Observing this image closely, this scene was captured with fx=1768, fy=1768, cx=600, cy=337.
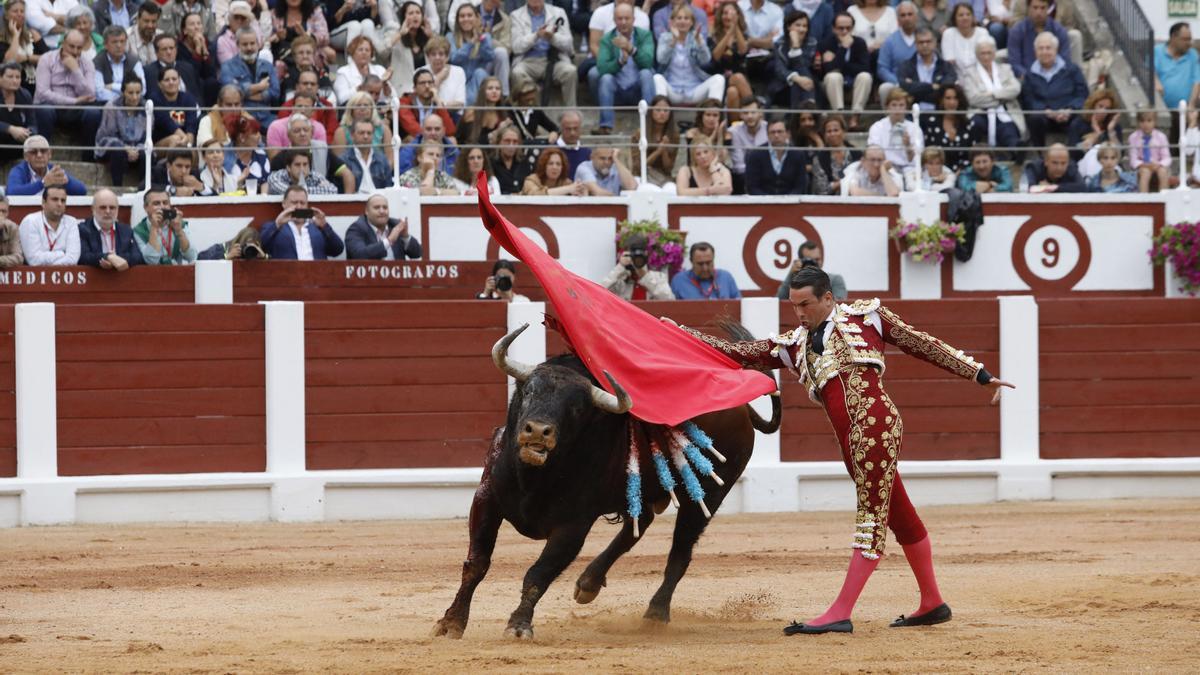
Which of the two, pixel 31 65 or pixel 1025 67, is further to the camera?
pixel 1025 67

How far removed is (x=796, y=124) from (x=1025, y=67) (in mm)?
2024

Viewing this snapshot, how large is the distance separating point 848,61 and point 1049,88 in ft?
5.10

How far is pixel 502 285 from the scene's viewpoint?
10.1m

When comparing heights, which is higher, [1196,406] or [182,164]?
[182,164]

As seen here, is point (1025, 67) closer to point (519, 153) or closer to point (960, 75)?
point (960, 75)

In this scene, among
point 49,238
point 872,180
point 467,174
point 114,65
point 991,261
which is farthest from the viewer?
point 991,261

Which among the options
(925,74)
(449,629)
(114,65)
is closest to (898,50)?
(925,74)

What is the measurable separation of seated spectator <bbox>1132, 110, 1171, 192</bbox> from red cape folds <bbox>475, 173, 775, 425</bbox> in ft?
25.9

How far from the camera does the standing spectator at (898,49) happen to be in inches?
523

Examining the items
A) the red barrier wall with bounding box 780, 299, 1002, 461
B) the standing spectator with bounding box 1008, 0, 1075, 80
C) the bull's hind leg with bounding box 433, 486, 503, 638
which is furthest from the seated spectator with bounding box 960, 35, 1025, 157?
the bull's hind leg with bounding box 433, 486, 503, 638

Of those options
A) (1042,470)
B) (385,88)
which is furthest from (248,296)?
(1042,470)

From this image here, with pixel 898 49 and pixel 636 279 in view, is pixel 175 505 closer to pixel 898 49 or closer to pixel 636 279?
pixel 636 279

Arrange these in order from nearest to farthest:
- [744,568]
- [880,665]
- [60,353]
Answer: [880,665], [744,568], [60,353]

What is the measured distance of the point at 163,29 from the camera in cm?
1203
